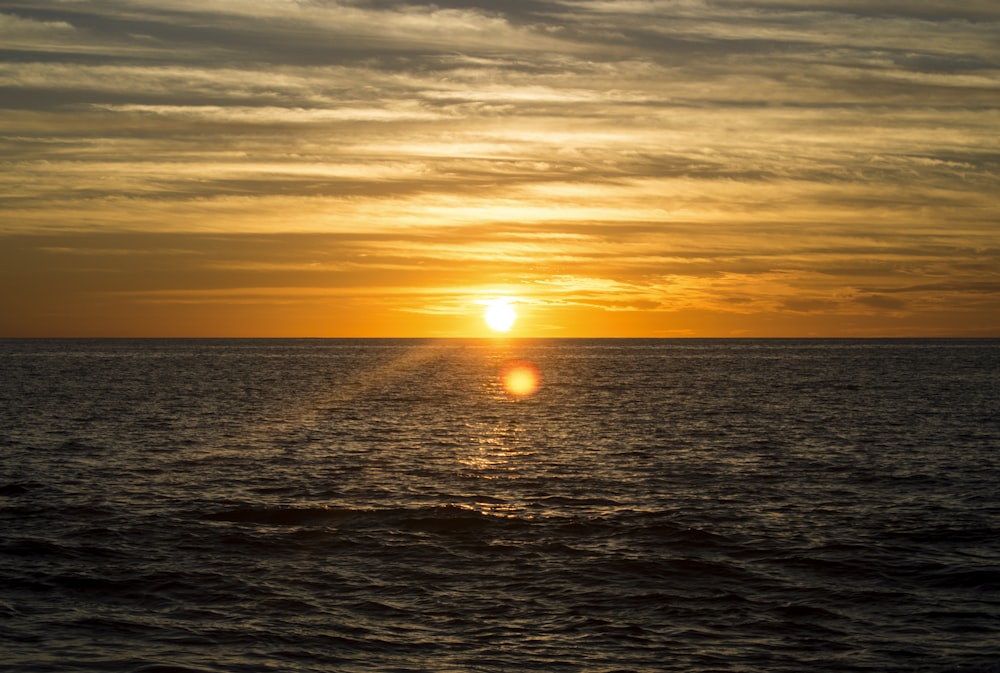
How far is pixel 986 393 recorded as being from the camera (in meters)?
96.3

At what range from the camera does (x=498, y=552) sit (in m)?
26.1

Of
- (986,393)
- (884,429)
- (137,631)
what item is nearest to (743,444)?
(884,429)

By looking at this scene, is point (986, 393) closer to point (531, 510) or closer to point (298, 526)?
point (531, 510)

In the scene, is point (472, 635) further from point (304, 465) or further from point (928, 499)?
point (304, 465)

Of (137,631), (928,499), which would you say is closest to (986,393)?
(928,499)

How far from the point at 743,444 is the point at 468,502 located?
23.5 metres

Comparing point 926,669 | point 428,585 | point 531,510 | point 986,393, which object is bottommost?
point 926,669

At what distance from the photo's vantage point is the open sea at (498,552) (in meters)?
18.7

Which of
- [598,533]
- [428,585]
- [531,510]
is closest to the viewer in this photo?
[428,585]

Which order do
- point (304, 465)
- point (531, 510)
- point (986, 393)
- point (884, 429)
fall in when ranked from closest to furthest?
point (531, 510), point (304, 465), point (884, 429), point (986, 393)

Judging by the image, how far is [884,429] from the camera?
197ft

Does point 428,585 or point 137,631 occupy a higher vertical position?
point 428,585

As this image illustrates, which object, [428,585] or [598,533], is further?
[598,533]

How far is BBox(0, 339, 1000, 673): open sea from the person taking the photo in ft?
61.3
